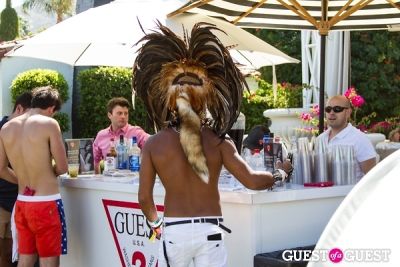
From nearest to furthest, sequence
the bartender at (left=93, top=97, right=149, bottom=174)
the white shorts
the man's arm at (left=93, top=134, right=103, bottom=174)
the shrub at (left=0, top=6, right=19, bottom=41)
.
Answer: the white shorts, the man's arm at (left=93, top=134, right=103, bottom=174), the bartender at (left=93, top=97, right=149, bottom=174), the shrub at (left=0, top=6, right=19, bottom=41)

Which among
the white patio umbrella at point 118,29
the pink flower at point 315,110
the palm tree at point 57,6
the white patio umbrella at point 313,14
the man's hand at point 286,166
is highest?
the palm tree at point 57,6

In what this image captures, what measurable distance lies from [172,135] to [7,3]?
38858mm

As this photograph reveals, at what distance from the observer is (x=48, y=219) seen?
5707 mm

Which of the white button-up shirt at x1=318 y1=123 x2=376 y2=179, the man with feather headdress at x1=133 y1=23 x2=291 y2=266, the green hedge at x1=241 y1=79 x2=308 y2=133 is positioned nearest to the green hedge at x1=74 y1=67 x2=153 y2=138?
the green hedge at x1=241 y1=79 x2=308 y2=133

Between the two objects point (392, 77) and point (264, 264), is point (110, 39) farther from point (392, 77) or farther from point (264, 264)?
point (392, 77)

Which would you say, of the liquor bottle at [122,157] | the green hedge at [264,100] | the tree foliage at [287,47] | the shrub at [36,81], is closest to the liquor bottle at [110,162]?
the liquor bottle at [122,157]

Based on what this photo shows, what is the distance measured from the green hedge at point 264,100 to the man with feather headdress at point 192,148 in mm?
9120

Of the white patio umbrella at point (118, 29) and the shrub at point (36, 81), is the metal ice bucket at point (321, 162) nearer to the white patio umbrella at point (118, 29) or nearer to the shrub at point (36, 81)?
the white patio umbrella at point (118, 29)

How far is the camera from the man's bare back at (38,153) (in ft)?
18.8

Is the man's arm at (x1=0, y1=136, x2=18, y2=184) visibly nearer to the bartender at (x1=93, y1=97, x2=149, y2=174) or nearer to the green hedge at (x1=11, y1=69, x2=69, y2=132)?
the bartender at (x1=93, y1=97, x2=149, y2=174)

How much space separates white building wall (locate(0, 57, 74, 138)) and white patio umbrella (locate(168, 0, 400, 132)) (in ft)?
33.8

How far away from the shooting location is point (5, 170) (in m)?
6.08

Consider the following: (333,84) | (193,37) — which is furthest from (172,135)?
(333,84)

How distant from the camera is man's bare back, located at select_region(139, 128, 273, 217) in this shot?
13.3 feet
